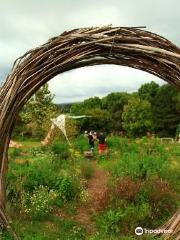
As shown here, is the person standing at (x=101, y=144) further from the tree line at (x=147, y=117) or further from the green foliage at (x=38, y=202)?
the tree line at (x=147, y=117)

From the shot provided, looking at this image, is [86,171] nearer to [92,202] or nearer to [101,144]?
[92,202]

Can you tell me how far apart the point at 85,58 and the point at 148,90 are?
4019 centimetres

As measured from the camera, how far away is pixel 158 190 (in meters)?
4.96

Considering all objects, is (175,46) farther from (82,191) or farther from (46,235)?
(82,191)

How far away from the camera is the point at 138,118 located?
3525cm

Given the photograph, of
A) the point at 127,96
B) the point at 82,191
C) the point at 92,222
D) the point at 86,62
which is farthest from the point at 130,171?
the point at 127,96

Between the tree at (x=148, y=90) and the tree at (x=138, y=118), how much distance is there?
5.87 meters

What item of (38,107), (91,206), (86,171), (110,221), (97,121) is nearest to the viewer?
(110,221)

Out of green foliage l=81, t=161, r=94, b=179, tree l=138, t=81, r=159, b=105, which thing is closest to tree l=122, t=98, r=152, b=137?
tree l=138, t=81, r=159, b=105

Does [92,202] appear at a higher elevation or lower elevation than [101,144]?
lower

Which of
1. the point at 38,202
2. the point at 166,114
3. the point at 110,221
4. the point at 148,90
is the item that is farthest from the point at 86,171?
the point at 148,90

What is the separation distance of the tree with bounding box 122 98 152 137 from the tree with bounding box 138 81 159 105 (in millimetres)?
5868

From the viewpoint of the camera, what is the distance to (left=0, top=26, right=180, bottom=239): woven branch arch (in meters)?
3.10

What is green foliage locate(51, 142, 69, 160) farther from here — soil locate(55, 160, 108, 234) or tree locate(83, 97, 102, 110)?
tree locate(83, 97, 102, 110)
